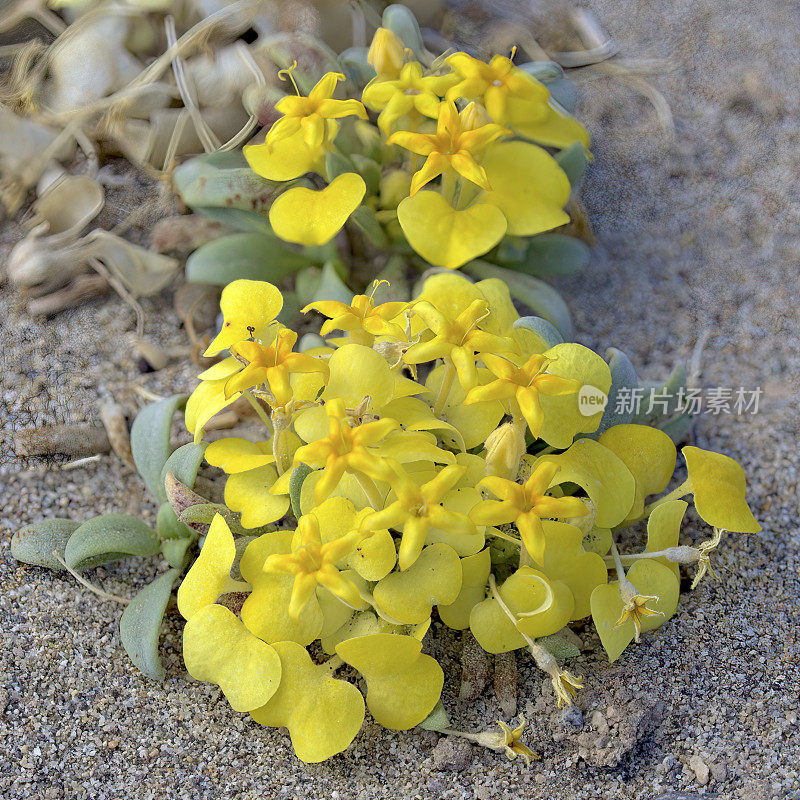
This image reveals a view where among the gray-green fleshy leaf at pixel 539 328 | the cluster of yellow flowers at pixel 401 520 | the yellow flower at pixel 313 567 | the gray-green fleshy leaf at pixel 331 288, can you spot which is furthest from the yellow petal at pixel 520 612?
the gray-green fleshy leaf at pixel 331 288

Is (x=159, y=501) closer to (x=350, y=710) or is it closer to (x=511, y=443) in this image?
(x=350, y=710)

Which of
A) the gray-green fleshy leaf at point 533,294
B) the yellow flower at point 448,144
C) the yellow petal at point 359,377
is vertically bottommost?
the gray-green fleshy leaf at point 533,294

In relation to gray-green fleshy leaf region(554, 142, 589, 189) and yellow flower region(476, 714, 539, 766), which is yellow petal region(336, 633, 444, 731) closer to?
yellow flower region(476, 714, 539, 766)

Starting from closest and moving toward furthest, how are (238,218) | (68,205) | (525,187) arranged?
(525,187), (238,218), (68,205)

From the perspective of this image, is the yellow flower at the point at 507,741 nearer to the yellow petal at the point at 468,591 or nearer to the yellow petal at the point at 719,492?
the yellow petal at the point at 468,591

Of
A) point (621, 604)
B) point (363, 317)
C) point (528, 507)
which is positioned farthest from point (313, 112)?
point (621, 604)

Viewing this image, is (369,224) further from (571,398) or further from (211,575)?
(211,575)

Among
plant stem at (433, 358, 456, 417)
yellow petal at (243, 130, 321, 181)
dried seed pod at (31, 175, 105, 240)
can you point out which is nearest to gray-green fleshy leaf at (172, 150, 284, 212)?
yellow petal at (243, 130, 321, 181)
